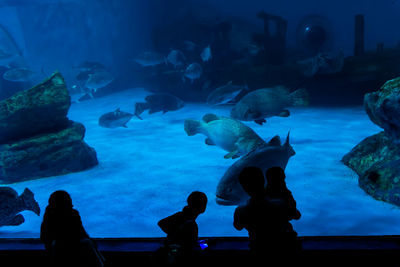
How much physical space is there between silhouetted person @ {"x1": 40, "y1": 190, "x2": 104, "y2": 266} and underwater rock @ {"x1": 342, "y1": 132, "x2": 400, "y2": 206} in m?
2.95

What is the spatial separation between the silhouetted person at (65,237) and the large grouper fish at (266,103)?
11.2ft

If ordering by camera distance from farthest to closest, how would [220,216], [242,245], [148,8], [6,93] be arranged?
[148,8] < [6,93] < [220,216] < [242,245]

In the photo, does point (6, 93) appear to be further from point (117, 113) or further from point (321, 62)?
point (321, 62)

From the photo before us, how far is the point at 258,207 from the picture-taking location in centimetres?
142

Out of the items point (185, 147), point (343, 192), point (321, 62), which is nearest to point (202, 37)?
point (321, 62)

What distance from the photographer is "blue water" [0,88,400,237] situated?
2975 millimetres

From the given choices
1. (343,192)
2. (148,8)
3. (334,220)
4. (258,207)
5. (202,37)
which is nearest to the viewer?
(258,207)

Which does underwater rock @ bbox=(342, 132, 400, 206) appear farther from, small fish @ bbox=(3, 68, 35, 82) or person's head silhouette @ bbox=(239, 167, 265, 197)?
small fish @ bbox=(3, 68, 35, 82)

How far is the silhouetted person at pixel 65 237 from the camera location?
146 cm

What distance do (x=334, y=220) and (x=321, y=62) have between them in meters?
7.19

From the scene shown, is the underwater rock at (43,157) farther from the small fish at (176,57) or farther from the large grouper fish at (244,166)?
the small fish at (176,57)

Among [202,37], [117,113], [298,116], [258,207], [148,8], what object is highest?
[148,8]

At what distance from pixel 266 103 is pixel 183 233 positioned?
135 inches

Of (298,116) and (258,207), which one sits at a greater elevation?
(258,207)
